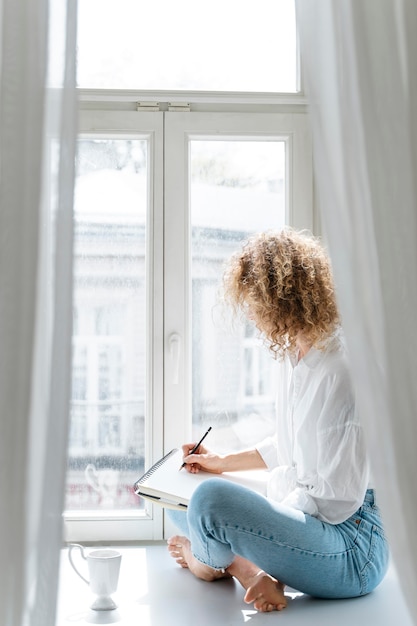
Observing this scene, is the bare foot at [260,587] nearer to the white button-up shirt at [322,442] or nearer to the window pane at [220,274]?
the white button-up shirt at [322,442]

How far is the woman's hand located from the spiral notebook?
0.01m

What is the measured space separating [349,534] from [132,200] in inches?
41.4

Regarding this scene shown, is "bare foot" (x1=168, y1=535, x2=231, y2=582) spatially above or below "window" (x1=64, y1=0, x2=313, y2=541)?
below

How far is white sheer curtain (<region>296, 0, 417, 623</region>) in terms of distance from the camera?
1.28 metres

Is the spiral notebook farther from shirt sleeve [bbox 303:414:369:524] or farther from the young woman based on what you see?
shirt sleeve [bbox 303:414:369:524]

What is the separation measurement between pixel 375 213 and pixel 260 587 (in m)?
0.87

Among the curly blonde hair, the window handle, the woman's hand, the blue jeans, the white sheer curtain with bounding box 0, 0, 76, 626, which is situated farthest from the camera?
the window handle

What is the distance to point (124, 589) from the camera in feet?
6.04

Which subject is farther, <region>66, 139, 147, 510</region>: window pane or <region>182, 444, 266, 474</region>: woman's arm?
<region>66, 139, 147, 510</region>: window pane

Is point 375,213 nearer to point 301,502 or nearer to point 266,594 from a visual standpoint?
point 301,502

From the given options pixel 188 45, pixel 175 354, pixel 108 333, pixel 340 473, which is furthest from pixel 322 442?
pixel 188 45

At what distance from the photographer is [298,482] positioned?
1.80 metres

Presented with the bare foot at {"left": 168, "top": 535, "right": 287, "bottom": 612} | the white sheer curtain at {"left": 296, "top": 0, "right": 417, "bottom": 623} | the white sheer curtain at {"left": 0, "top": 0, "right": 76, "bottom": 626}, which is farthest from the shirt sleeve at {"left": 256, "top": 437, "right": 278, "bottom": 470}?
the white sheer curtain at {"left": 0, "top": 0, "right": 76, "bottom": 626}

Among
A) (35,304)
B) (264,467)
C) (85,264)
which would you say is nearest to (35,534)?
(35,304)
